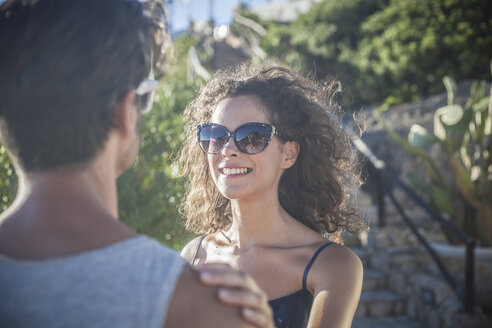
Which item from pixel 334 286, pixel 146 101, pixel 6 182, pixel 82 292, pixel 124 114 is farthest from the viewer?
pixel 6 182

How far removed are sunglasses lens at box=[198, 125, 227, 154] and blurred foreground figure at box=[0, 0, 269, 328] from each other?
3.76ft

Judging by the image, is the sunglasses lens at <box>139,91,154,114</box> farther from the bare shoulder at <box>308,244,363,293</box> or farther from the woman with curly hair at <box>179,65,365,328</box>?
the bare shoulder at <box>308,244,363,293</box>

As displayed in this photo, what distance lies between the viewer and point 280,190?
98.4 inches

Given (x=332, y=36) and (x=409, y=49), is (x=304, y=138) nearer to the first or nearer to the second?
(x=409, y=49)

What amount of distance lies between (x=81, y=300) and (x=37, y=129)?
0.40 m

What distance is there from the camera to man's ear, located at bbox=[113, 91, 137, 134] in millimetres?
1100

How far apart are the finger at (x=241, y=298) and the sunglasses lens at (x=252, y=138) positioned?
3.99 ft

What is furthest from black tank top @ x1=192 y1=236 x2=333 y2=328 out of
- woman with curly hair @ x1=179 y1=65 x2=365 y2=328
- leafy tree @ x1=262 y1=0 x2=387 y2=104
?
leafy tree @ x1=262 y1=0 x2=387 y2=104

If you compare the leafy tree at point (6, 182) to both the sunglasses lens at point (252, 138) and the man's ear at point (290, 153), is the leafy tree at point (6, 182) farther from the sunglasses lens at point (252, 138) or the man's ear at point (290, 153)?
the man's ear at point (290, 153)

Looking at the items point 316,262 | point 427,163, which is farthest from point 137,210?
point 427,163

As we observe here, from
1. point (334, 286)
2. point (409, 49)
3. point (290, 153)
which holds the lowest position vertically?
point (334, 286)

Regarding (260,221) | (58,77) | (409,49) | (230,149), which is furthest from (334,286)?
(409,49)

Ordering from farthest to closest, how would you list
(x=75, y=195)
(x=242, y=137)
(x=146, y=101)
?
(x=242, y=137) → (x=146, y=101) → (x=75, y=195)

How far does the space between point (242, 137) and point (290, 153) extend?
0.36m
